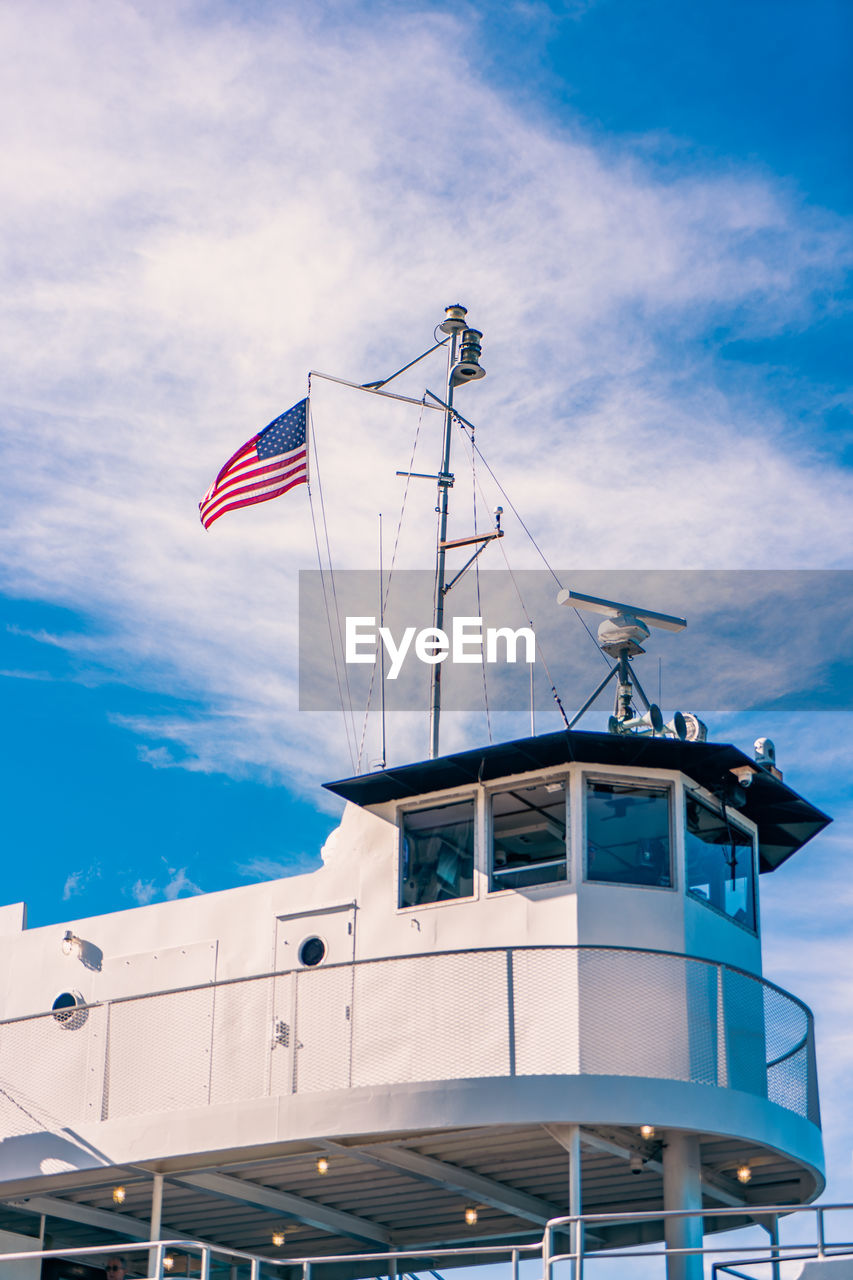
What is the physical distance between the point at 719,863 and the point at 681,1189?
389 centimetres

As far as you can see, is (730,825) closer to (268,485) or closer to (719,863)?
(719,863)

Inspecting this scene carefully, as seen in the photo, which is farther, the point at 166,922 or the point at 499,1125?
the point at 166,922

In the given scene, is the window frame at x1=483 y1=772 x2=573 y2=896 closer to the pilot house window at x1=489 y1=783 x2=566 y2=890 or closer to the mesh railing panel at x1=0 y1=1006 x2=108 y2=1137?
the pilot house window at x1=489 y1=783 x2=566 y2=890

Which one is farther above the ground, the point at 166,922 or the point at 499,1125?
the point at 166,922

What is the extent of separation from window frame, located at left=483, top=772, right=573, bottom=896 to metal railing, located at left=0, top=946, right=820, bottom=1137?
116 centimetres

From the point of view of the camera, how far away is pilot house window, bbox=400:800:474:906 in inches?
781

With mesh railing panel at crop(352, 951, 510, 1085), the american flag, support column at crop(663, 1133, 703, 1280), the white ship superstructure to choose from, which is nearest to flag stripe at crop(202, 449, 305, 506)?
the american flag

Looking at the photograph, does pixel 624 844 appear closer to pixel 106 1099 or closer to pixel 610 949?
pixel 610 949

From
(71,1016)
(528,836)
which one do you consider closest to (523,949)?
(528,836)

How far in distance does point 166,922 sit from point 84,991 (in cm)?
160

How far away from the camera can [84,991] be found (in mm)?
22781

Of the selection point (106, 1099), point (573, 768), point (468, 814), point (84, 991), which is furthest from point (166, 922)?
point (573, 768)

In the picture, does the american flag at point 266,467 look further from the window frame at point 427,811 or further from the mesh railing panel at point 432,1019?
the mesh railing panel at point 432,1019

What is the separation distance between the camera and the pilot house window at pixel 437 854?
65.1 feet
